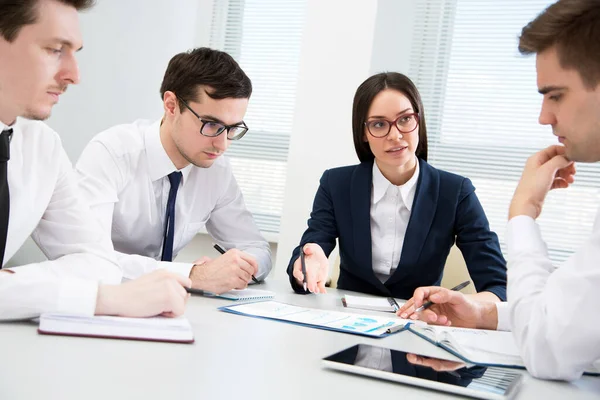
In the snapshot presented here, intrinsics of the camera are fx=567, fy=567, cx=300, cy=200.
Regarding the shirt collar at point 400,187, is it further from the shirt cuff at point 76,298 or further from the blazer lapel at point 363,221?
the shirt cuff at point 76,298

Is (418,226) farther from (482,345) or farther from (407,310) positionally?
(482,345)

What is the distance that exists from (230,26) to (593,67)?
145 inches

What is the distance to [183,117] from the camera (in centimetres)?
243

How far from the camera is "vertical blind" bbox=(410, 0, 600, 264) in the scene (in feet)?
12.5

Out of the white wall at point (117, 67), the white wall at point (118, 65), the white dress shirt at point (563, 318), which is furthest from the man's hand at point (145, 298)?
the white wall at point (118, 65)

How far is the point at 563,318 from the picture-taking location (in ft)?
3.66

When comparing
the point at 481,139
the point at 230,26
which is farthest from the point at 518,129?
the point at 230,26

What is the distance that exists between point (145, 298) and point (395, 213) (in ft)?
4.89

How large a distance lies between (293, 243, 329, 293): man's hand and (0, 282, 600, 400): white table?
63 centimetres

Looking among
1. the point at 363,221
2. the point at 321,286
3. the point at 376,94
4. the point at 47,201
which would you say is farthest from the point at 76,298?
the point at 376,94

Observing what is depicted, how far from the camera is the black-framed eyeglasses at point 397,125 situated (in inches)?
97.9

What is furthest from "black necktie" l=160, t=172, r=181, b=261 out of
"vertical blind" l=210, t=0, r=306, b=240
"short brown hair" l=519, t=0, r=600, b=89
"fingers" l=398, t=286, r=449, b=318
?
"vertical blind" l=210, t=0, r=306, b=240

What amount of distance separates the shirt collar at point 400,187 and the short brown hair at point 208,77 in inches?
27.3

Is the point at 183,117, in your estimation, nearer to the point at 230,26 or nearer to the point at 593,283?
the point at 593,283
